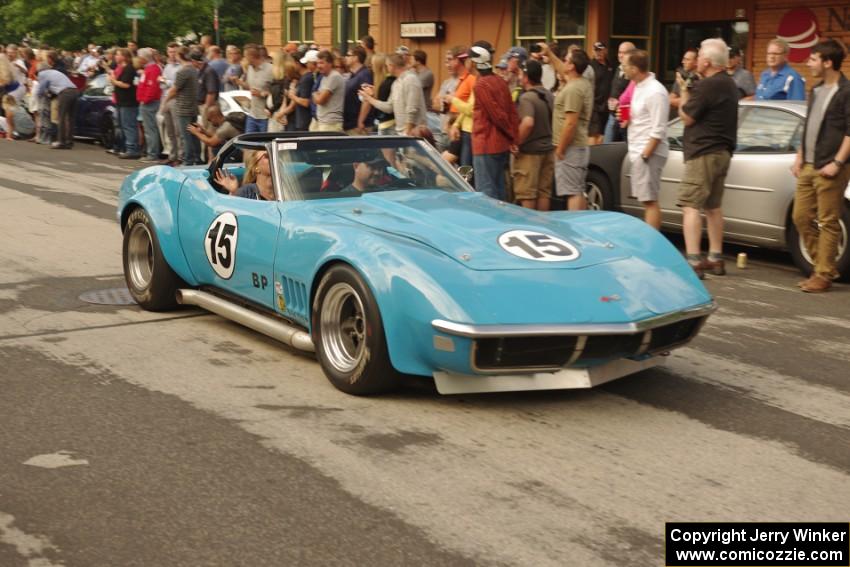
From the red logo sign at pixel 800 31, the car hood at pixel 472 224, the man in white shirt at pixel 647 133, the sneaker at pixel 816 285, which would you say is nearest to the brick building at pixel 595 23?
the red logo sign at pixel 800 31

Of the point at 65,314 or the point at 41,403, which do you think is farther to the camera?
the point at 65,314

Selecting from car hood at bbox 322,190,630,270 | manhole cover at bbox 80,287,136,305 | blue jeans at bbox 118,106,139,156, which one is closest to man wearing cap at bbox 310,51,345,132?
manhole cover at bbox 80,287,136,305

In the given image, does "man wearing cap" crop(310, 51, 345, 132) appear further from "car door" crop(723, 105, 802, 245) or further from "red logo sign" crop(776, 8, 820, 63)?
"red logo sign" crop(776, 8, 820, 63)

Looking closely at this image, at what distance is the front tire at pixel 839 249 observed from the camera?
30.8ft

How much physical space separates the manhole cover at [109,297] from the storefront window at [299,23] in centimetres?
2177

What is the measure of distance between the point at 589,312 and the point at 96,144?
19.1 metres

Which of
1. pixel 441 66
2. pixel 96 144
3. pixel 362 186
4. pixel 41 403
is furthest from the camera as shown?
pixel 441 66

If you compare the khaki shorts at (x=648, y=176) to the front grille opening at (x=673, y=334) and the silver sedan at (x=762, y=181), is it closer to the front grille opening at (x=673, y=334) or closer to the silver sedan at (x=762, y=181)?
the silver sedan at (x=762, y=181)

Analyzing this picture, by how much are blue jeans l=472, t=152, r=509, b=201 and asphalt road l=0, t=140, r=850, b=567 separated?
12.7 ft

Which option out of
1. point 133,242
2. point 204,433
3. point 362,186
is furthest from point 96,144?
point 204,433

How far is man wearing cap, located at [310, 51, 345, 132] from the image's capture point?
14164mm

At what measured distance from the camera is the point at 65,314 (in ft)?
25.4

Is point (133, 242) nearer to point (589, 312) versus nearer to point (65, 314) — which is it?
→ point (65, 314)

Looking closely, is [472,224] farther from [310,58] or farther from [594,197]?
[310,58]
